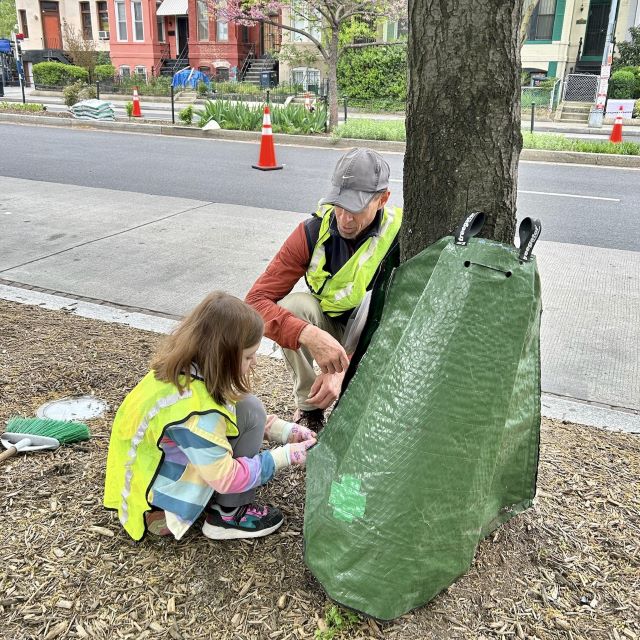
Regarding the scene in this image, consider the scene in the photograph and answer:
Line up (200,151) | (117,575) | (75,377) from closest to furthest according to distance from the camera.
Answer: (117,575), (75,377), (200,151)

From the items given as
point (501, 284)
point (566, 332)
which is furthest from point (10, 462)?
point (566, 332)

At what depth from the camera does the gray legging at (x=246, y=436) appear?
218 cm

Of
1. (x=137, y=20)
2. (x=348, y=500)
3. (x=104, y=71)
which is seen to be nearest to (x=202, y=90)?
(x=104, y=71)

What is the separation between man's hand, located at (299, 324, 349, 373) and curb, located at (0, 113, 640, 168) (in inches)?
331

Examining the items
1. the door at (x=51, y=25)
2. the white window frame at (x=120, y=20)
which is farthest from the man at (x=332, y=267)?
the door at (x=51, y=25)

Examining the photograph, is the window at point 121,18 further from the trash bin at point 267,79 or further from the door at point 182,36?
the trash bin at point 267,79

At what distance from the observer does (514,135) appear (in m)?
2.08

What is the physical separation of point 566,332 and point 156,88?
86.8 ft

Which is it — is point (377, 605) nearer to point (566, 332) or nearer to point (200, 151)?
point (566, 332)

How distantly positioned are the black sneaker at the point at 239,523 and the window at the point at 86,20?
4048 cm

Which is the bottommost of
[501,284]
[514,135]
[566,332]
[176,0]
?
[566,332]

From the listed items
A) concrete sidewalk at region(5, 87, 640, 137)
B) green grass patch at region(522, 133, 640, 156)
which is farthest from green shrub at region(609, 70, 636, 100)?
green grass patch at region(522, 133, 640, 156)

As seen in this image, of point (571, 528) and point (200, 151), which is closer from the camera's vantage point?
point (571, 528)

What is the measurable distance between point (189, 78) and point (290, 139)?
16.9m
